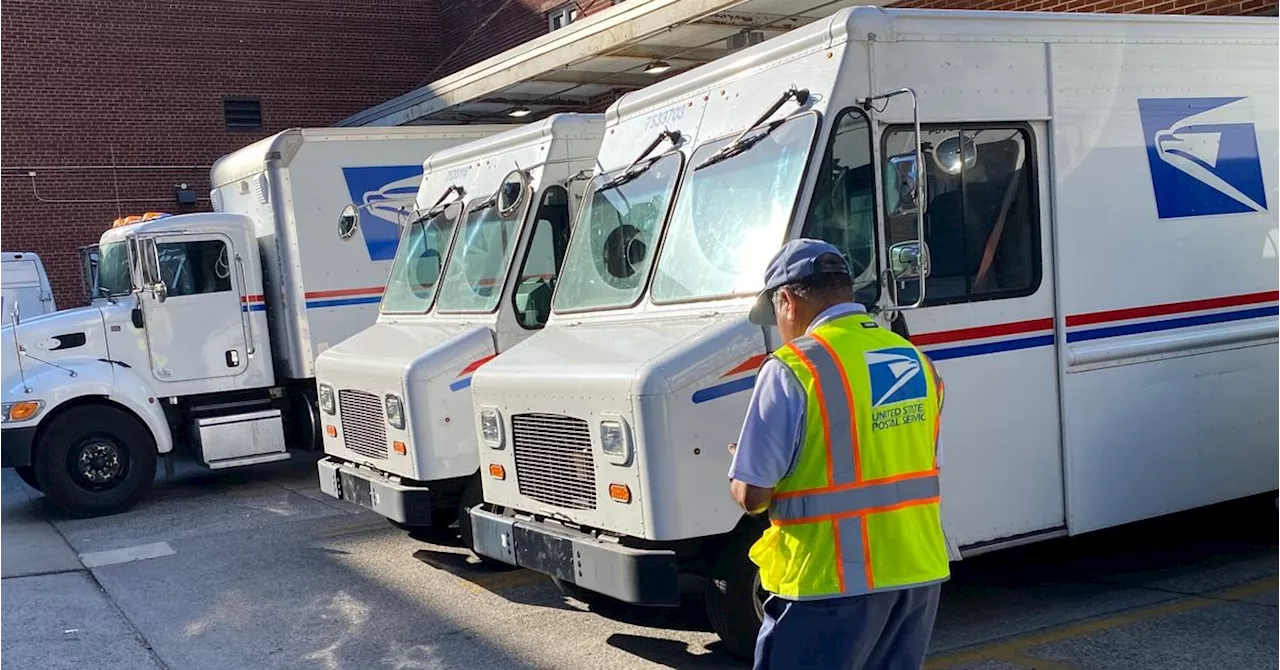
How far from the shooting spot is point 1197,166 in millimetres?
6043

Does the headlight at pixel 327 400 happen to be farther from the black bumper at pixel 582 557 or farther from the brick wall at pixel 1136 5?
the brick wall at pixel 1136 5

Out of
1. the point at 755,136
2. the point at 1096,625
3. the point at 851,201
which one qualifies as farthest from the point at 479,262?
the point at 1096,625

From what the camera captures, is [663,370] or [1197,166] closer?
[663,370]

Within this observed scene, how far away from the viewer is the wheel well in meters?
9.77

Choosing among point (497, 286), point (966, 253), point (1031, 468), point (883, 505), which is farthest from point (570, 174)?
point (883, 505)

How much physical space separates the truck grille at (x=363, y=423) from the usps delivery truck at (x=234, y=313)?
3.06m

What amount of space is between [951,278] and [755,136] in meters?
1.07

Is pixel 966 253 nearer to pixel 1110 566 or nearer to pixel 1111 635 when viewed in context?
pixel 1111 635

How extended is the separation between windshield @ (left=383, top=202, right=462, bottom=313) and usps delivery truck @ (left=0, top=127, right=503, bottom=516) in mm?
1786

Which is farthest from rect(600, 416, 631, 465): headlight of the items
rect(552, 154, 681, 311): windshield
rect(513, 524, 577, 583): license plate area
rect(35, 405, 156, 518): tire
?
rect(35, 405, 156, 518): tire

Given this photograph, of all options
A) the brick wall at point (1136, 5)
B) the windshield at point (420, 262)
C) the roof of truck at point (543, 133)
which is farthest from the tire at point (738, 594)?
the brick wall at point (1136, 5)

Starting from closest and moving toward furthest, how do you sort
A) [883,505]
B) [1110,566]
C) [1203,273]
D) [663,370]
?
[883,505] → [663,370] → [1203,273] → [1110,566]

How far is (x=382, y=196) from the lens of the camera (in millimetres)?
11070

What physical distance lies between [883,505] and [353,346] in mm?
5504
